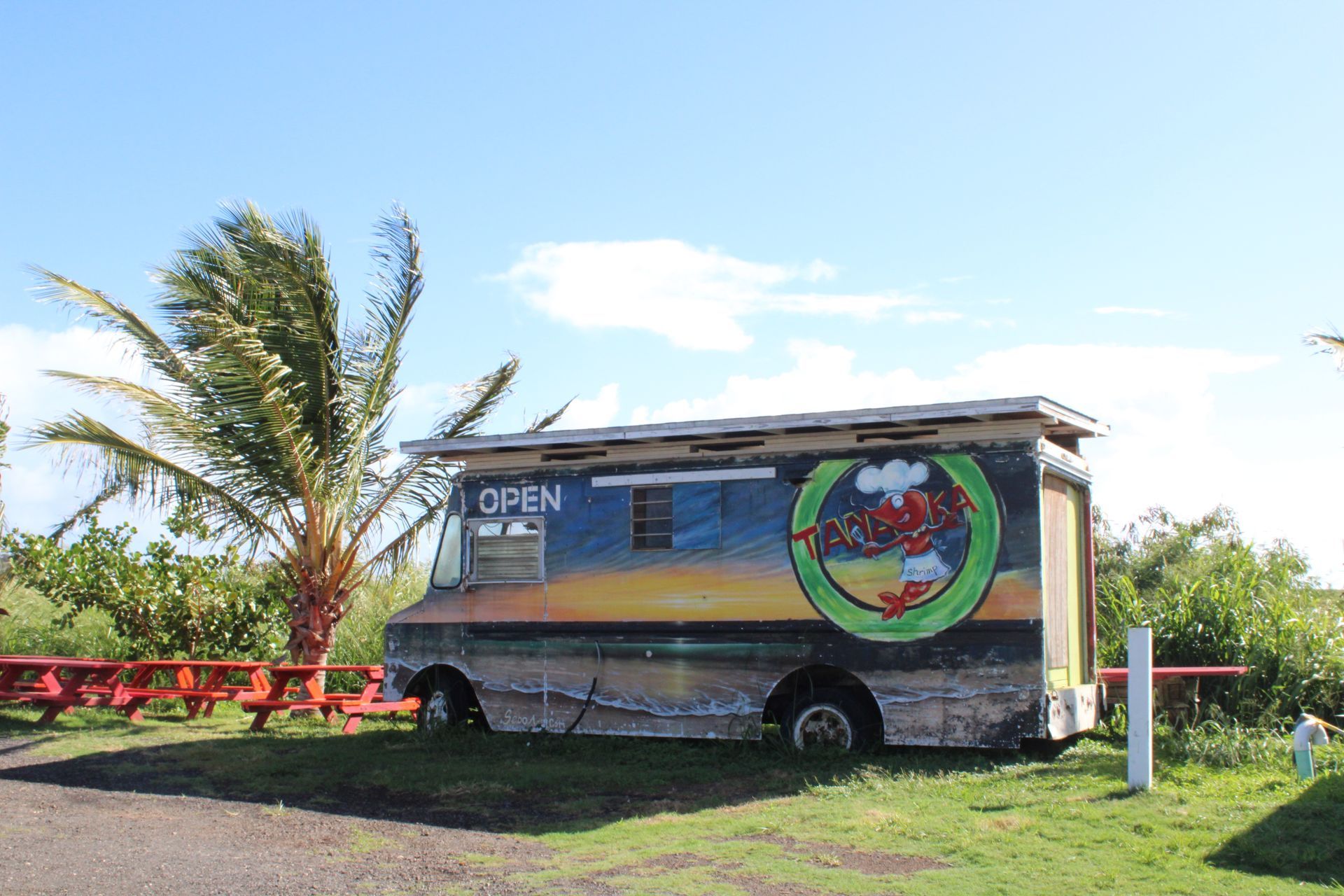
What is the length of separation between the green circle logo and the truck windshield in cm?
341

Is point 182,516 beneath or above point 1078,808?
above

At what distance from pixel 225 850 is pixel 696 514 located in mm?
4918

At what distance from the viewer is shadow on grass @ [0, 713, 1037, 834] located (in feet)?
27.2

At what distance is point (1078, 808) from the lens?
730 centimetres

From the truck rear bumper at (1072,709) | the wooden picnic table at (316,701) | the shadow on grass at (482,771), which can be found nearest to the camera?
the shadow on grass at (482,771)

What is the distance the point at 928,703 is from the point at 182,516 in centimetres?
953

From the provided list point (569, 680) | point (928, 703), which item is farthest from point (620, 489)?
point (928, 703)

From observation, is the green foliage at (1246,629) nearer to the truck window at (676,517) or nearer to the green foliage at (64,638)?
the truck window at (676,517)

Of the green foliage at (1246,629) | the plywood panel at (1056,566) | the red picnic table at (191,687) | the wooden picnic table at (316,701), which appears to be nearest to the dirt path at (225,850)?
the wooden picnic table at (316,701)

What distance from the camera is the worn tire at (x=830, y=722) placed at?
980cm

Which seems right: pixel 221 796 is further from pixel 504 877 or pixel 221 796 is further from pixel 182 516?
pixel 182 516

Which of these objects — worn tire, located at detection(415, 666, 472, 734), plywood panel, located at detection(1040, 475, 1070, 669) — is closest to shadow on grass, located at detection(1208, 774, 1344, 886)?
plywood panel, located at detection(1040, 475, 1070, 669)

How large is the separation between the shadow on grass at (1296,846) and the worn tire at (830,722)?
132 inches

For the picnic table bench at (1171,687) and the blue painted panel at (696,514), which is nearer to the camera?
the picnic table bench at (1171,687)
